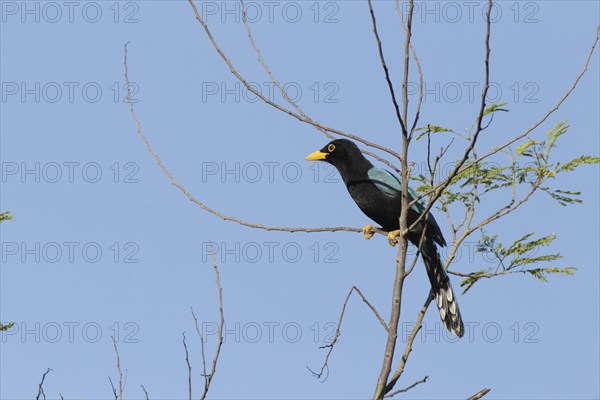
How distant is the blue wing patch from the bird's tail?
0.55 meters

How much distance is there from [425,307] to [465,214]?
1.03 m

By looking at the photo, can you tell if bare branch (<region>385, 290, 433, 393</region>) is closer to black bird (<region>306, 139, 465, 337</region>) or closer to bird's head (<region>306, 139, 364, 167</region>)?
black bird (<region>306, 139, 465, 337</region>)

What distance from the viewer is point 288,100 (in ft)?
15.8

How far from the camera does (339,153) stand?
26.2ft

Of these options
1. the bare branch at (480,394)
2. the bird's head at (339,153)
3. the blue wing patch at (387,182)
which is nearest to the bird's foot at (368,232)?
the blue wing patch at (387,182)

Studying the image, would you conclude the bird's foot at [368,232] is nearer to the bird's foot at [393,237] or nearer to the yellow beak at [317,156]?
the bird's foot at [393,237]

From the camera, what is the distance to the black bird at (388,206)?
647 centimetres

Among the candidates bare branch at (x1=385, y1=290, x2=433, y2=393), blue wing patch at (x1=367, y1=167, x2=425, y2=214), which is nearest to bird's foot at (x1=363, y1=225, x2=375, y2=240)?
blue wing patch at (x1=367, y1=167, x2=425, y2=214)

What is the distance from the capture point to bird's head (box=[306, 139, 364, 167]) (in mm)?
7930

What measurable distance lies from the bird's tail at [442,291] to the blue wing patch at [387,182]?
1.81 feet

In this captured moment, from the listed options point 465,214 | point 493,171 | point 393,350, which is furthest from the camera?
point 493,171

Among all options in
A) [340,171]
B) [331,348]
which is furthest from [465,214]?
[340,171]

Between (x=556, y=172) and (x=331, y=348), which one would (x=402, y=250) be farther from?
(x=556, y=172)

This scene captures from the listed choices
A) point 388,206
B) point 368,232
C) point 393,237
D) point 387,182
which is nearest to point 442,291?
point 393,237
